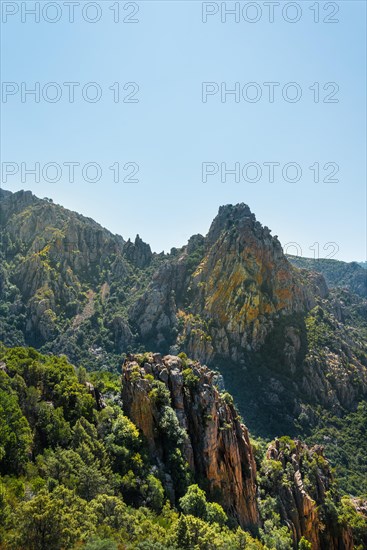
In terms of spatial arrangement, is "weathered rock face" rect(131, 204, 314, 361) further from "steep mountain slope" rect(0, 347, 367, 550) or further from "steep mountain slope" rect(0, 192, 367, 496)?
"steep mountain slope" rect(0, 347, 367, 550)

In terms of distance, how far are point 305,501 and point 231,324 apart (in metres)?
91.8

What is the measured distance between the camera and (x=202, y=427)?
5531 centimetres

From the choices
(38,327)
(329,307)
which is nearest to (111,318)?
(38,327)

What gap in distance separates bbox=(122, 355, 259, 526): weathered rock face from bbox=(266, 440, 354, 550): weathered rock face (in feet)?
27.6

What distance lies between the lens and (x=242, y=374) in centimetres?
14512

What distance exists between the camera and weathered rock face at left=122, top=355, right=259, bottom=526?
5184 centimetres

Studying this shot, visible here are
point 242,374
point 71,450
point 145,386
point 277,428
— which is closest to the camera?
point 71,450

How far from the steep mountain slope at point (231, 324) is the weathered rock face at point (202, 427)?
68317 millimetres

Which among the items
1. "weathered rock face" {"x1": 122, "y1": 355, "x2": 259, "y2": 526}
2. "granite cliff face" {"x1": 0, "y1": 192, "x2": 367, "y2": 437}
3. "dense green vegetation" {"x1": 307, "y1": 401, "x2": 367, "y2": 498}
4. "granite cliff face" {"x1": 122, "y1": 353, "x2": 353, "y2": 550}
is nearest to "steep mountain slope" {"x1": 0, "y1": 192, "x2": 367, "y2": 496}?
"granite cliff face" {"x1": 0, "y1": 192, "x2": 367, "y2": 437}

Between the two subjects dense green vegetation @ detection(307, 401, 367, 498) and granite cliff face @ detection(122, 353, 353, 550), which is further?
dense green vegetation @ detection(307, 401, 367, 498)

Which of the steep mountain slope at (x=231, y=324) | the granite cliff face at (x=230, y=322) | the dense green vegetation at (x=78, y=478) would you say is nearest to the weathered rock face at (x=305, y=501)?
the dense green vegetation at (x=78, y=478)

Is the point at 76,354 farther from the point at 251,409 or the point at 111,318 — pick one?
the point at 251,409

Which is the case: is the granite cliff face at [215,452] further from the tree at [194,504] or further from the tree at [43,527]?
the tree at [43,527]

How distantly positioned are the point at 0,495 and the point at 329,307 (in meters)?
178
